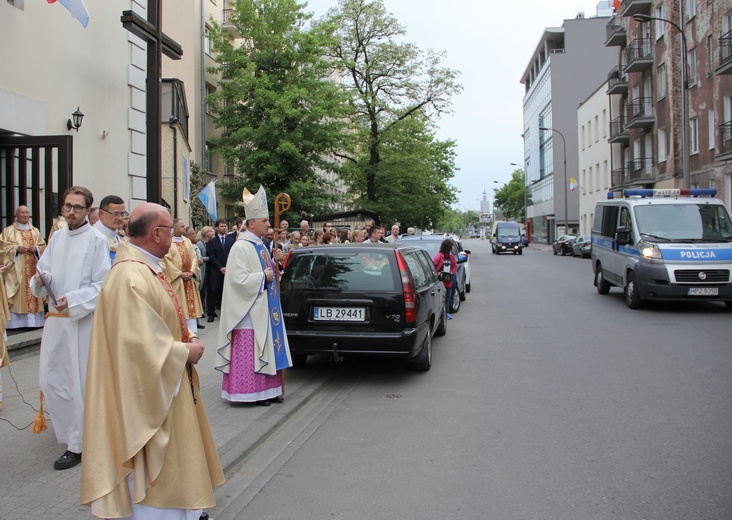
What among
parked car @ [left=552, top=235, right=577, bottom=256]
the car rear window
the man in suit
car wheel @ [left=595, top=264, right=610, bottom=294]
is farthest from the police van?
parked car @ [left=552, top=235, right=577, bottom=256]

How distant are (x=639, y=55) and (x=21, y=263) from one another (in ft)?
122

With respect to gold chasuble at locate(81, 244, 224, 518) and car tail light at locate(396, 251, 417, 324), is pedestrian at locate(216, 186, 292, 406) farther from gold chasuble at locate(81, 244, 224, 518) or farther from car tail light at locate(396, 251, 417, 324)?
gold chasuble at locate(81, 244, 224, 518)

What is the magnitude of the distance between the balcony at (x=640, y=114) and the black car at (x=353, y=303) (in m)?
34.1

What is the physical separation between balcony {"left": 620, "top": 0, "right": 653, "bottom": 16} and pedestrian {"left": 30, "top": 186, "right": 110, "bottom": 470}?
39.3 meters

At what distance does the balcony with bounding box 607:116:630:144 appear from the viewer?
4199 centimetres

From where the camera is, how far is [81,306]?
4633mm

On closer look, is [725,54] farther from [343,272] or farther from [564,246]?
[343,272]

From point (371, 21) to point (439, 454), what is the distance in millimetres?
33310

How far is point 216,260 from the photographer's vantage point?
40.0 feet

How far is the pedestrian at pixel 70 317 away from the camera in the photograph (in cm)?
468

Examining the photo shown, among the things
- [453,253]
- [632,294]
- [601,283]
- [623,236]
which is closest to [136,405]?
[453,253]

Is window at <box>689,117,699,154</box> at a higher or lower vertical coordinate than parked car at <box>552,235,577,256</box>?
higher

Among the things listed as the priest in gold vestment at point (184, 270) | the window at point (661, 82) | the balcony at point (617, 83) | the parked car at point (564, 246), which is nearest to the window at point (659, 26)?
the window at point (661, 82)

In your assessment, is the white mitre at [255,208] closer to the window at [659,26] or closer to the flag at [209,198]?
the flag at [209,198]
